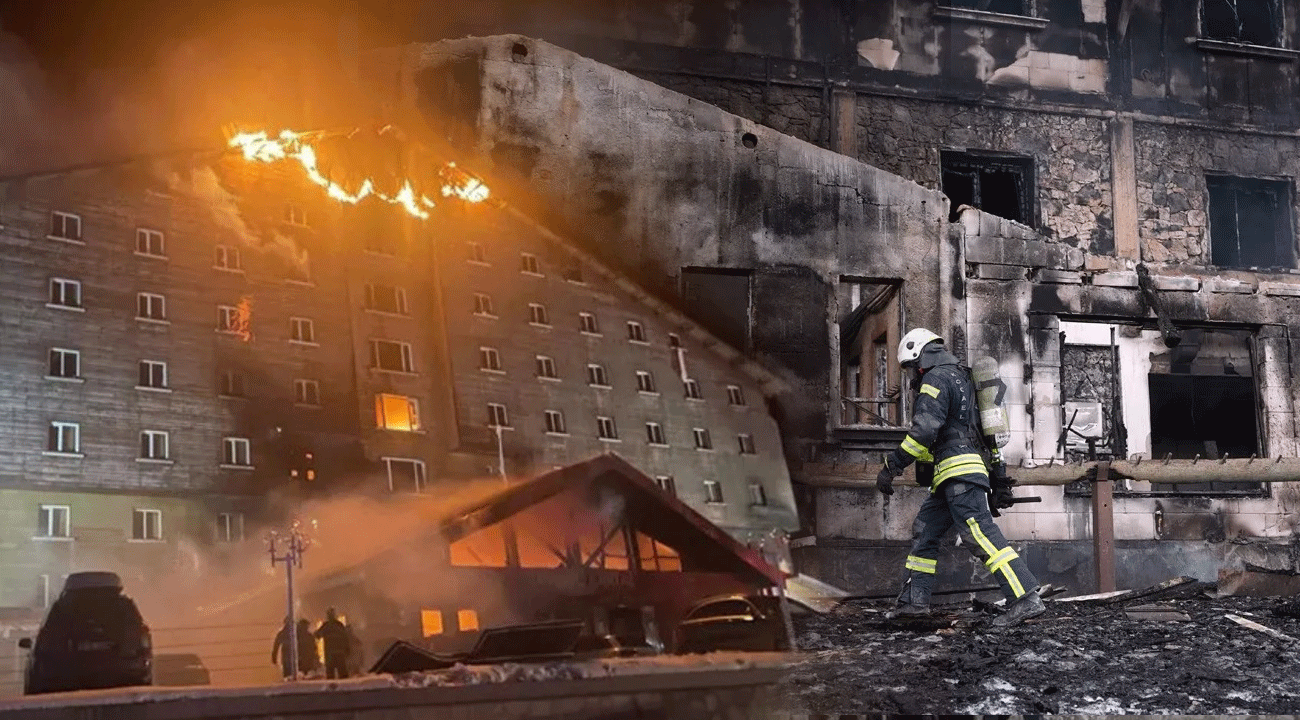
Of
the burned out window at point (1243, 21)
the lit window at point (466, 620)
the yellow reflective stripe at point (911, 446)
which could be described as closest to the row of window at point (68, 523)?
the lit window at point (466, 620)

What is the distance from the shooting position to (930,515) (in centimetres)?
511

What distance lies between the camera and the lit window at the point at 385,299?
4742 millimetres

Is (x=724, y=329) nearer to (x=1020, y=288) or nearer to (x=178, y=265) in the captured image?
(x=1020, y=288)

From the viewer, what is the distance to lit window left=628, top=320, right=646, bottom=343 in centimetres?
514

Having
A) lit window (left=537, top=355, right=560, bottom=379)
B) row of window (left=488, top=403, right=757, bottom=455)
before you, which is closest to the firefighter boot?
row of window (left=488, top=403, right=757, bottom=455)

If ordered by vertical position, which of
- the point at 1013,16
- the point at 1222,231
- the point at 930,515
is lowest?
the point at 930,515

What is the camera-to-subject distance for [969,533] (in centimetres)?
495

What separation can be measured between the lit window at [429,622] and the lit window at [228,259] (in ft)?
4.34

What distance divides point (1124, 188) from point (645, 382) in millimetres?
4037

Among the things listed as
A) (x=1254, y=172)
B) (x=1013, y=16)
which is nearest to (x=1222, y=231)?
(x=1254, y=172)

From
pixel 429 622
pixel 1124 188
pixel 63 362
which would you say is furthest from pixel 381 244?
pixel 1124 188

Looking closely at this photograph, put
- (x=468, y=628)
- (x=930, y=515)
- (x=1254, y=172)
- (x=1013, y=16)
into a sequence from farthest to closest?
(x=1254, y=172), (x=1013, y=16), (x=930, y=515), (x=468, y=628)

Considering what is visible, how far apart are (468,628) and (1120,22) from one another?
15.1ft

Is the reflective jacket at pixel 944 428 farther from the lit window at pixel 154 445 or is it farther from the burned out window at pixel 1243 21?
the burned out window at pixel 1243 21
